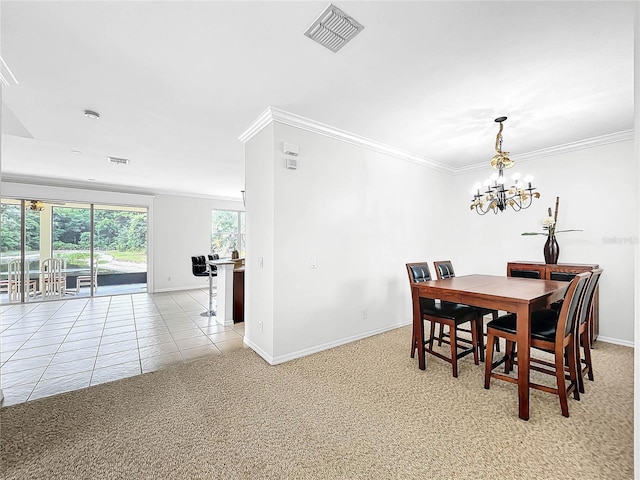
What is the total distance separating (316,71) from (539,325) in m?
2.78

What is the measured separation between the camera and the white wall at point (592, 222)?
3672 millimetres

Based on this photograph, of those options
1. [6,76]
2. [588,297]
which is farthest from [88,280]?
[588,297]

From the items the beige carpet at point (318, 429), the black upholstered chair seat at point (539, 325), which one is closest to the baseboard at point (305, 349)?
the beige carpet at point (318, 429)

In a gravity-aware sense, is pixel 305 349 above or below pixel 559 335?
below

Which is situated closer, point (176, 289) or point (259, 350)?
point (259, 350)

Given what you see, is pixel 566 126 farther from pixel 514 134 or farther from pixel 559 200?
pixel 559 200

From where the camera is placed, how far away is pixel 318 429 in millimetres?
2051

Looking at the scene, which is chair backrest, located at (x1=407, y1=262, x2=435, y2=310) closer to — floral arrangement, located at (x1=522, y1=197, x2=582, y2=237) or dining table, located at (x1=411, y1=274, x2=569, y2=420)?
dining table, located at (x1=411, y1=274, x2=569, y2=420)

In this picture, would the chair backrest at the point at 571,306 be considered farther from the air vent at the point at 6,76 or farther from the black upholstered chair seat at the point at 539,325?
the air vent at the point at 6,76

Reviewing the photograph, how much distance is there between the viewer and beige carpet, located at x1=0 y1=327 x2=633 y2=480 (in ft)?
5.58

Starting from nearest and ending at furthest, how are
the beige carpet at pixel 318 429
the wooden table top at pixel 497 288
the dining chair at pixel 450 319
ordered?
the beige carpet at pixel 318 429, the wooden table top at pixel 497 288, the dining chair at pixel 450 319

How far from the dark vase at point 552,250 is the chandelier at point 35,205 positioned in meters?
9.42

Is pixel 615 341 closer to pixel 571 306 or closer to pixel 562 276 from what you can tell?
pixel 562 276

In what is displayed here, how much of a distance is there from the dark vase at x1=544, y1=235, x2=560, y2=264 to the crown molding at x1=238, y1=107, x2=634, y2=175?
1.30 m
